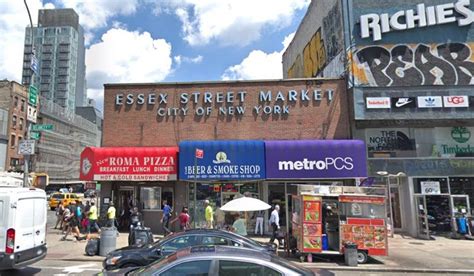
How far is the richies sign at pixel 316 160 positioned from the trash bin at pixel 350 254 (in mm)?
6400

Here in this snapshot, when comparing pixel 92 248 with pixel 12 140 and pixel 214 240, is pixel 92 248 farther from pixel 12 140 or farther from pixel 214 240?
pixel 12 140

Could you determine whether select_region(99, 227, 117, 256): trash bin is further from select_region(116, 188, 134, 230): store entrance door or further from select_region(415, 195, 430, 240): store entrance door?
select_region(415, 195, 430, 240): store entrance door

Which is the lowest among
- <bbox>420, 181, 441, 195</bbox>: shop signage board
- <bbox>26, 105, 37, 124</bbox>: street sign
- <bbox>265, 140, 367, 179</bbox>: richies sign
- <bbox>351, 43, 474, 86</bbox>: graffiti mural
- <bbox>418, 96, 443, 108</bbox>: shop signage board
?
<bbox>420, 181, 441, 195</bbox>: shop signage board

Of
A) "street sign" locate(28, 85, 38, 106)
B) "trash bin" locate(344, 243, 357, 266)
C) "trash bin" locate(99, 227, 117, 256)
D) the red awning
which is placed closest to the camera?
"trash bin" locate(344, 243, 357, 266)

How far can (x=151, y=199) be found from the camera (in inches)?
818

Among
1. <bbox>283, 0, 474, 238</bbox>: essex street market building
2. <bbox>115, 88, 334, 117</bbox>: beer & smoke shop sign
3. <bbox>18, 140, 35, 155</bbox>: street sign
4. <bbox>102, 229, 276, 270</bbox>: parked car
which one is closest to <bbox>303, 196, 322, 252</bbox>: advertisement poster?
<bbox>102, 229, 276, 270</bbox>: parked car

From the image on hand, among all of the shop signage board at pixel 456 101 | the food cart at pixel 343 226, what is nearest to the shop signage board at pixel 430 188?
the shop signage board at pixel 456 101

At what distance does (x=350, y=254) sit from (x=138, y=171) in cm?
1119

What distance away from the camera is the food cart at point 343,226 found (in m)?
13.3

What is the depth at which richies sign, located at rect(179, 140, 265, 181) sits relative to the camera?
62.4 ft

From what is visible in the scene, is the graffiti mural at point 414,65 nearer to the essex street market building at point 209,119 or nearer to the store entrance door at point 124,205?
the essex street market building at point 209,119

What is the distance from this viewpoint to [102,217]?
808 inches

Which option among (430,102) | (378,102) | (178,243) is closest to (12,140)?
(378,102)

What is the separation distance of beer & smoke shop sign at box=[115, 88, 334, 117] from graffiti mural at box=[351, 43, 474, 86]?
2487 millimetres
